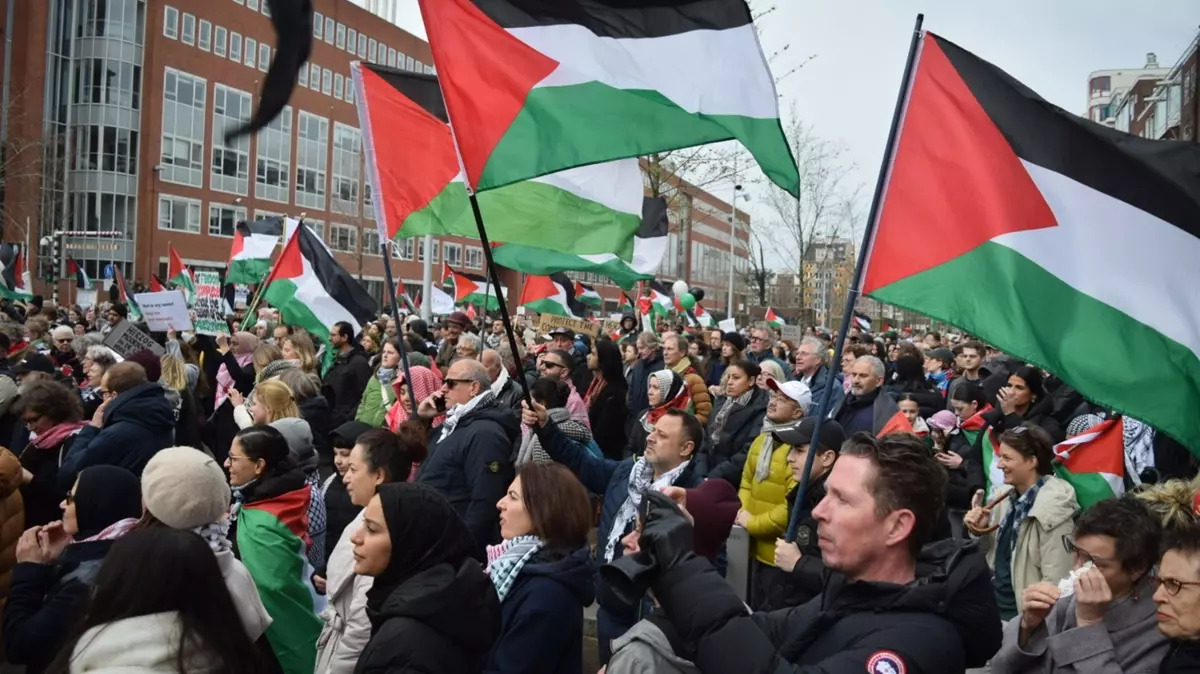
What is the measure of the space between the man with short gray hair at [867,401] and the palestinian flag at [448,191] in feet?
6.32

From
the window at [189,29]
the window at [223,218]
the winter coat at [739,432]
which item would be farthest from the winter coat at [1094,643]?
the window at [223,218]

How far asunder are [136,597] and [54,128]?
185ft

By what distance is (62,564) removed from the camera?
12.7 ft

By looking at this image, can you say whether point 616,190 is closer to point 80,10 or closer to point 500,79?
point 500,79

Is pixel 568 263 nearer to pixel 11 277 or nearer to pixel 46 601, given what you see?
pixel 46 601

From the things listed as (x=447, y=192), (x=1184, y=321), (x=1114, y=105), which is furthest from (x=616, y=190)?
(x=1114, y=105)

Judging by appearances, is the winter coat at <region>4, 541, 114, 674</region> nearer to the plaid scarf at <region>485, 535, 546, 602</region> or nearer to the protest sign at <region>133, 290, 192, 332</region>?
the plaid scarf at <region>485, 535, 546, 602</region>

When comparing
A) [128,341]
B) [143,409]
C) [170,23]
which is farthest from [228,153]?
[143,409]

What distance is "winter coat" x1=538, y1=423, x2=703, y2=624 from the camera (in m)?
5.38

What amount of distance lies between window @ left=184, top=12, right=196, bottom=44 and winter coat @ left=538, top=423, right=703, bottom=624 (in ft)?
179

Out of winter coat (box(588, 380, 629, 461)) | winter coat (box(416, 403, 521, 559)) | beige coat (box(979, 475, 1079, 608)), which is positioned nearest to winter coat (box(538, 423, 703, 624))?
winter coat (box(416, 403, 521, 559))

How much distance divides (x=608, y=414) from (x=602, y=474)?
11.1 feet

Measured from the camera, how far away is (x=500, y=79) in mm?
5277

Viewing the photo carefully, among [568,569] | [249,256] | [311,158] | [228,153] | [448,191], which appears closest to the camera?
[568,569]
